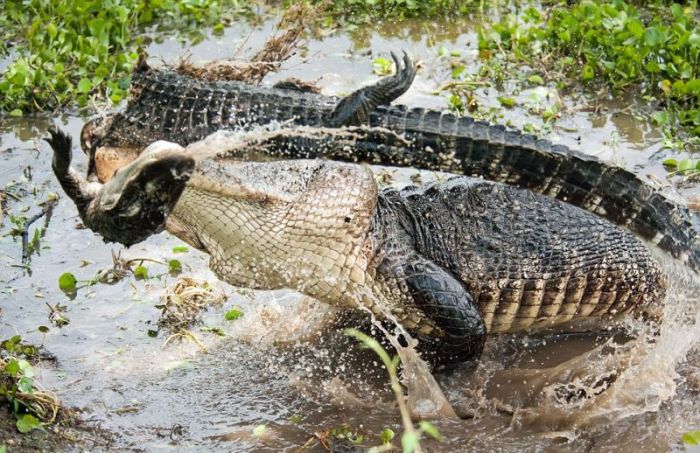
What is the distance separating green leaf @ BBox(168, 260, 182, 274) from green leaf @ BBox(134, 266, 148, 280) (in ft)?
0.41

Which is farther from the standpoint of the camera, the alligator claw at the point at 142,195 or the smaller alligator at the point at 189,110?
the smaller alligator at the point at 189,110

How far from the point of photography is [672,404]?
163 inches

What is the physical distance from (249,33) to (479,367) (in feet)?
13.3

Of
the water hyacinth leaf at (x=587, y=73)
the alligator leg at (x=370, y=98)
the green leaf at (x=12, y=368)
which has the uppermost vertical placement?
the alligator leg at (x=370, y=98)

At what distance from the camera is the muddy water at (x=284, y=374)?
402 cm

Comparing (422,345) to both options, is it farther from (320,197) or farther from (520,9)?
(520,9)

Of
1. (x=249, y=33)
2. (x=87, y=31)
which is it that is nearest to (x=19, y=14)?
(x=87, y=31)

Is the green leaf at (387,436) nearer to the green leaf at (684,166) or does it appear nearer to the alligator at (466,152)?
the alligator at (466,152)

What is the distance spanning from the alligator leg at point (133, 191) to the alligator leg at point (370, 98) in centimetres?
67

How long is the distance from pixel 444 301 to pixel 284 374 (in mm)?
873

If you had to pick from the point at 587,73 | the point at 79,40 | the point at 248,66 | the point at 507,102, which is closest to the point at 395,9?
the point at 507,102

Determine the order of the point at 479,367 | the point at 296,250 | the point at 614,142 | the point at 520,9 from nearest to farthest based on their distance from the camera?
the point at 296,250, the point at 479,367, the point at 614,142, the point at 520,9

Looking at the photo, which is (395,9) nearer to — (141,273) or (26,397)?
(141,273)

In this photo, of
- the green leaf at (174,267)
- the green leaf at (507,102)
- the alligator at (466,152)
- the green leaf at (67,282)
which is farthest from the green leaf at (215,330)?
the green leaf at (507,102)
